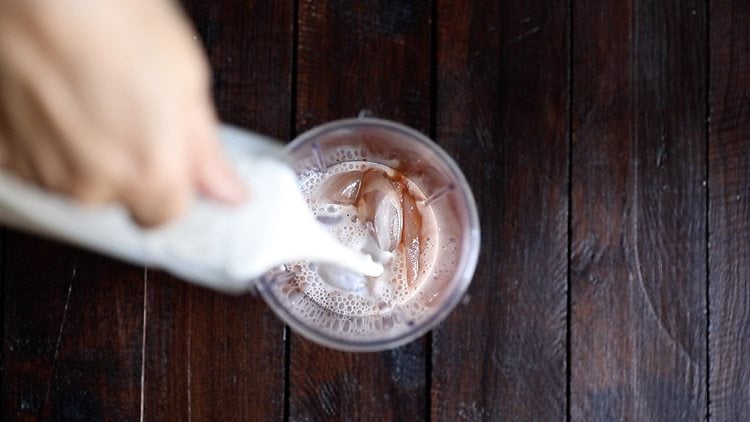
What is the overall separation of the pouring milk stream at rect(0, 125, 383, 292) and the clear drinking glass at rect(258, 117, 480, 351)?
0.37 feet

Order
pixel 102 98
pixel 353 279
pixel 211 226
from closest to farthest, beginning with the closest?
pixel 102 98 → pixel 211 226 → pixel 353 279

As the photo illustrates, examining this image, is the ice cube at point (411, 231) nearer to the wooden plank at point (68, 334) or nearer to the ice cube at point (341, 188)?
the ice cube at point (341, 188)

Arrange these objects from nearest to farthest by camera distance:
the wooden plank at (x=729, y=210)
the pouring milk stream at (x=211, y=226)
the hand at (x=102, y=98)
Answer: the hand at (x=102, y=98)
the pouring milk stream at (x=211, y=226)
the wooden plank at (x=729, y=210)

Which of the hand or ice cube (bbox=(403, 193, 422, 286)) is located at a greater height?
the hand

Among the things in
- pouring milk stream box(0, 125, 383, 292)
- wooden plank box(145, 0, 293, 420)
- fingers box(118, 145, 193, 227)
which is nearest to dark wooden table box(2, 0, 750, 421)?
wooden plank box(145, 0, 293, 420)

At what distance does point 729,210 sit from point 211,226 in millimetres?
488

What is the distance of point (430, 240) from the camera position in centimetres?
64

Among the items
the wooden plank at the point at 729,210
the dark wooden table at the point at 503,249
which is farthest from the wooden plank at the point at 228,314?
the wooden plank at the point at 729,210

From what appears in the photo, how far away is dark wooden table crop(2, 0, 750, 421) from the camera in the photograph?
0.66 meters

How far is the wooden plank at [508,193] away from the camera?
678mm

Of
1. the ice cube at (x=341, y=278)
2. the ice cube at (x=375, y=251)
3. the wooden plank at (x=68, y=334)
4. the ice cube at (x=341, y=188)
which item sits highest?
the ice cube at (x=341, y=188)

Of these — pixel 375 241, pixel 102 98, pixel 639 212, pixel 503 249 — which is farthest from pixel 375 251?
pixel 102 98

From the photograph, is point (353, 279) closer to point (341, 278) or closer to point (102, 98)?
point (341, 278)

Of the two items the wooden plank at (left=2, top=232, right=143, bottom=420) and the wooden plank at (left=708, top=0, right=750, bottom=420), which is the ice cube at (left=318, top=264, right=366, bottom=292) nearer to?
the wooden plank at (left=2, top=232, right=143, bottom=420)
